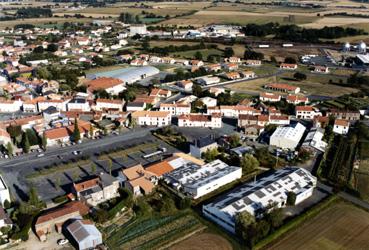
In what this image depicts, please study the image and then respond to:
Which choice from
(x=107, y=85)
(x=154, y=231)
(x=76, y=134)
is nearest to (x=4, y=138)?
(x=76, y=134)

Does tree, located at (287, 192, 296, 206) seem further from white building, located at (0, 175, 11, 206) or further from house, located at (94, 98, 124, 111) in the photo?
house, located at (94, 98, 124, 111)

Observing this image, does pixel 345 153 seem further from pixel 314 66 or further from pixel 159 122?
pixel 314 66

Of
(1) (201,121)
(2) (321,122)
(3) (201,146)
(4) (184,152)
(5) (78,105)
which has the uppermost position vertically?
(2) (321,122)

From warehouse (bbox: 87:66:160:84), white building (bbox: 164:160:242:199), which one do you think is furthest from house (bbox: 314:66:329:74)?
white building (bbox: 164:160:242:199)

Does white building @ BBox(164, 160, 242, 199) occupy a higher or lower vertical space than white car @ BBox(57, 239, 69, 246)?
higher

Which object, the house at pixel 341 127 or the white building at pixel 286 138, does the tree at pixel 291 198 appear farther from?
the house at pixel 341 127

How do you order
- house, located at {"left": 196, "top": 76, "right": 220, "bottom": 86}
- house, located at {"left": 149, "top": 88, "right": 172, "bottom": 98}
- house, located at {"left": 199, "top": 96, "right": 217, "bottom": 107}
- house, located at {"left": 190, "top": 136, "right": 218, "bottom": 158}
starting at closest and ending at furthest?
house, located at {"left": 190, "top": 136, "right": 218, "bottom": 158} < house, located at {"left": 199, "top": 96, "right": 217, "bottom": 107} < house, located at {"left": 149, "top": 88, "right": 172, "bottom": 98} < house, located at {"left": 196, "top": 76, "right": 220, "bottom": 86}

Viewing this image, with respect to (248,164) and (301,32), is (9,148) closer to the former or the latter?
(248,164)

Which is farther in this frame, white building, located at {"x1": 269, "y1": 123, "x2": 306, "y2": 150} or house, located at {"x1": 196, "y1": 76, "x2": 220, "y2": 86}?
house, located at {"x1": 196, "y1": 76, "x2": 220, "y2": 86}
